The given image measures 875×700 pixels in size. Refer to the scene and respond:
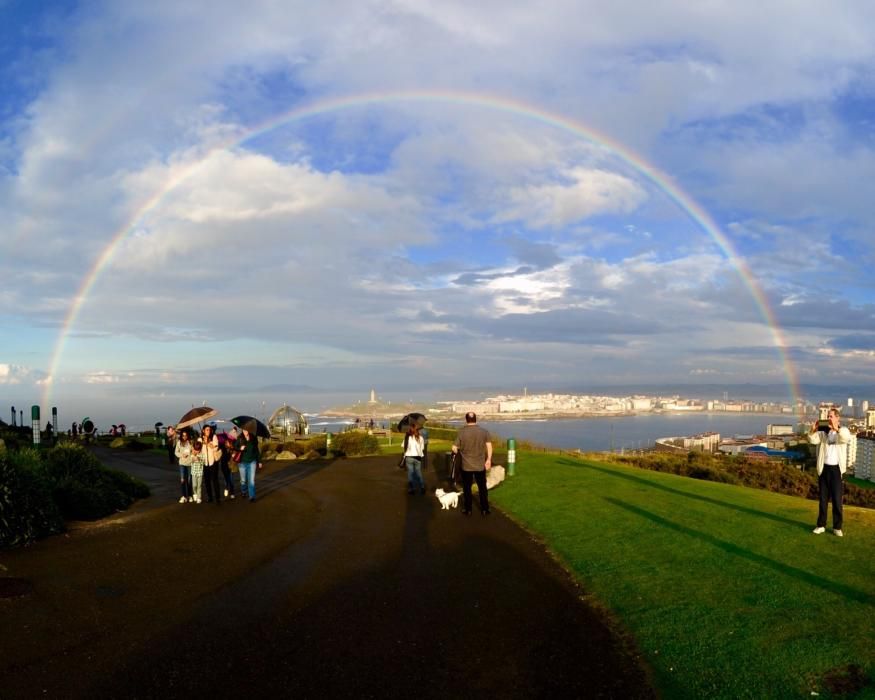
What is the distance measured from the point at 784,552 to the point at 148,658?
8.27 m

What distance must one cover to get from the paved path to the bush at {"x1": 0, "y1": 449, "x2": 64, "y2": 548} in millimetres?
357

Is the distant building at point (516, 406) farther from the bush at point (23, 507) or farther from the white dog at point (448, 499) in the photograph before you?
the bush at point (23, 507)

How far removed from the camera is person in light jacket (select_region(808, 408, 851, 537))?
34.4 ft

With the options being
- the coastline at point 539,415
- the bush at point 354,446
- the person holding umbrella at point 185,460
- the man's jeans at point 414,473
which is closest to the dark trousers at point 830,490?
the man's jeans at point 414,473

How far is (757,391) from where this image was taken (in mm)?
194375

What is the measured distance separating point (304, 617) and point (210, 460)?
931 cm

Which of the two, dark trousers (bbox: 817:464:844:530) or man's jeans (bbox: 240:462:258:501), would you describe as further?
man's jeans (bbox: 240:462:258:501)

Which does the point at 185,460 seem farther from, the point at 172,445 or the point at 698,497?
the point at 698,497

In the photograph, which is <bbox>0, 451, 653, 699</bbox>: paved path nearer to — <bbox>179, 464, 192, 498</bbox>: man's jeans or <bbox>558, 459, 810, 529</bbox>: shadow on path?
<bbox>179, 464, 192, 498</bbox>: man's jeans

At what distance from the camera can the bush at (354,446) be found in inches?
1183

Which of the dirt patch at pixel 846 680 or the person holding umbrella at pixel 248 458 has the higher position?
the person holding umbrella at pixel 248 458

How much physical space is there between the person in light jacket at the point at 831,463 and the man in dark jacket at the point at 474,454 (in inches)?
220

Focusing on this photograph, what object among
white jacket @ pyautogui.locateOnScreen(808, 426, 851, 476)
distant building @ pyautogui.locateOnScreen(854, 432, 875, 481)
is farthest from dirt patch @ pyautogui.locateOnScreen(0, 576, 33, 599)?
distant building @ pyautogui.locateOnScreen(854, 432, 875, 481)

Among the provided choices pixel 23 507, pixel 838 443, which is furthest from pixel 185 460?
pixel 838 443
